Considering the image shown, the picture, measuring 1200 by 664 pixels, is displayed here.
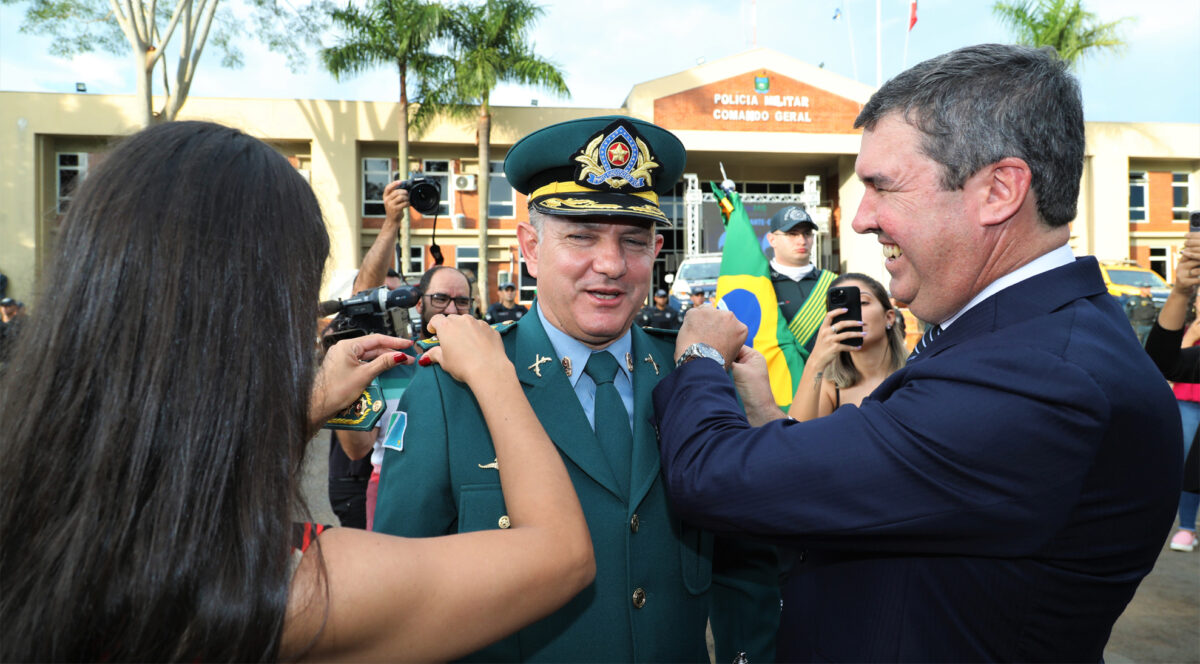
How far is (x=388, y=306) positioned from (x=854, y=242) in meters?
28.2

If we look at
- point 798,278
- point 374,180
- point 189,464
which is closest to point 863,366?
point 798,278

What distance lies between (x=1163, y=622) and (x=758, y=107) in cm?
2564

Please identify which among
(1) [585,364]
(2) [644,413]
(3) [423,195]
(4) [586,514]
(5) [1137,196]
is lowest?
(4) [586,514]

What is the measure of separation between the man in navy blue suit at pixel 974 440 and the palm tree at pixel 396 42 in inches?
897

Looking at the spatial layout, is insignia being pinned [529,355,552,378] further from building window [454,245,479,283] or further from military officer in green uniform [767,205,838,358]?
building window [454,245,479,283]

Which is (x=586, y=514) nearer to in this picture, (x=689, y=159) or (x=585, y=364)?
(x=585, y=364)

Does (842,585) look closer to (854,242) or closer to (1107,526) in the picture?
(1107,526)

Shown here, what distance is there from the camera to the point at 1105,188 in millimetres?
29531

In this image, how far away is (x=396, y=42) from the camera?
77.5 ft

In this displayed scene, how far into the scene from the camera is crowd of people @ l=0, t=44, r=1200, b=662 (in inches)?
42.9

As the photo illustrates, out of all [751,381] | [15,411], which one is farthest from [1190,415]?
[15,411]

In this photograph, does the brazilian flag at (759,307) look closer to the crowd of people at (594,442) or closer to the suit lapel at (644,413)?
the suit lapel at (644,413)

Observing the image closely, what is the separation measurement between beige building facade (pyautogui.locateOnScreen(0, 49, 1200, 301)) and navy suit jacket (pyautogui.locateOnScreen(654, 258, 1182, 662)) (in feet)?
67.0

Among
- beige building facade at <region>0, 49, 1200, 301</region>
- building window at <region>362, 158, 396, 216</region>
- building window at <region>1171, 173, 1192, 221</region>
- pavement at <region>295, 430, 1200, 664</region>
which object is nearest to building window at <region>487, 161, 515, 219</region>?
beige building facade at <region>0, 49, 1200, 301</region>
